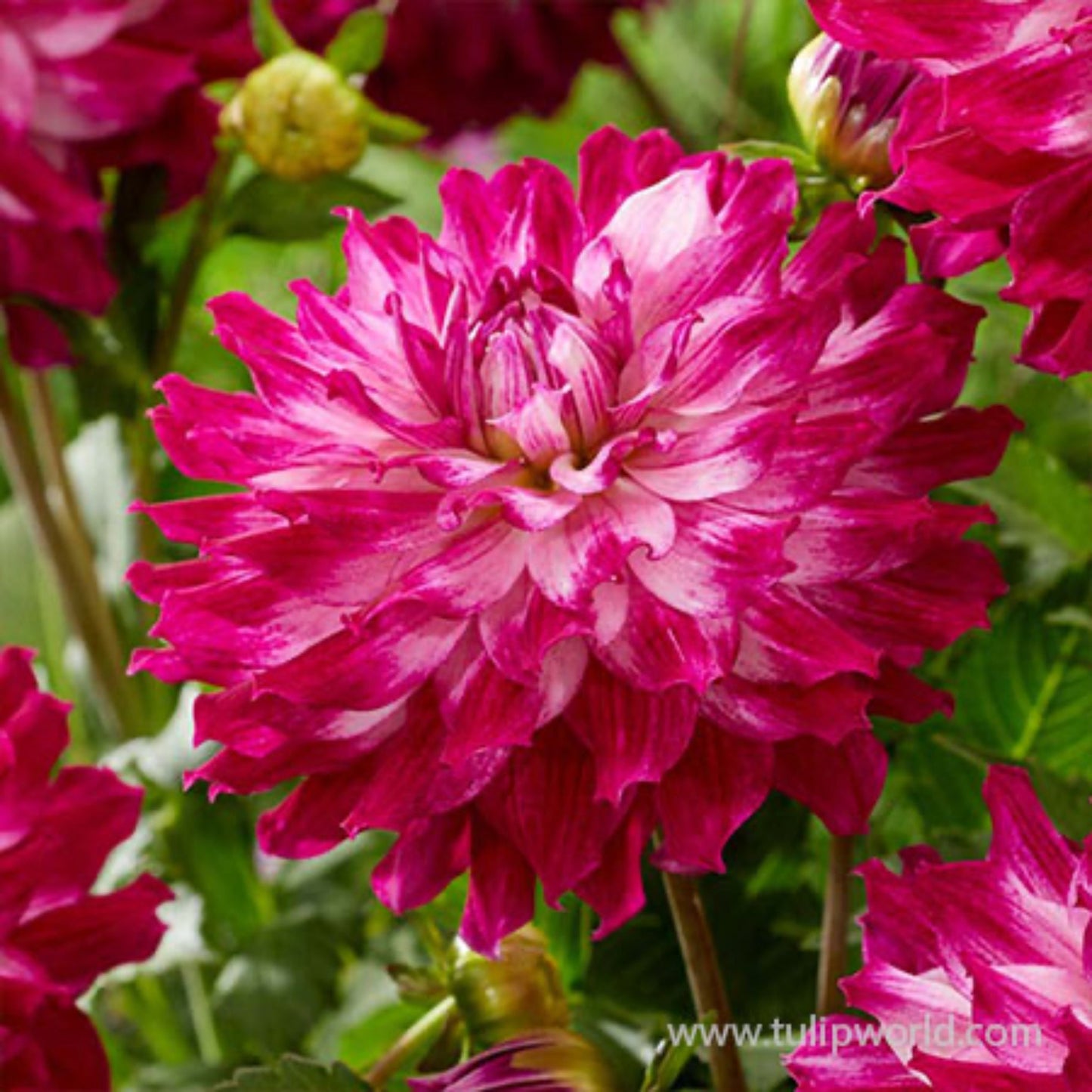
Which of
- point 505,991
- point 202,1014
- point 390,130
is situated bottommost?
point 202,1014

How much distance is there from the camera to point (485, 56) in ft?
2.29

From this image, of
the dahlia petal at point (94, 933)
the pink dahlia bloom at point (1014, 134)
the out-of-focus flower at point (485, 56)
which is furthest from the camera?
the out-of-focus flower at point (485, 56)

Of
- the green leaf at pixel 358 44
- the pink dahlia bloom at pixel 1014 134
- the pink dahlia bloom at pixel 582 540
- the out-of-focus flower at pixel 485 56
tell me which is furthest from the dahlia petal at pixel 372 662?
the out-of-focus flower at pixel 485 56

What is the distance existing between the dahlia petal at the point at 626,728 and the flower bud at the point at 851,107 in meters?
0.10

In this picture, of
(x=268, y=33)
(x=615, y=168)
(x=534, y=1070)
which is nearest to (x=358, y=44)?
(x=268, y=33)

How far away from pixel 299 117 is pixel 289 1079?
0.23 meters

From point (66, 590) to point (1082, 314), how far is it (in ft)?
1.11

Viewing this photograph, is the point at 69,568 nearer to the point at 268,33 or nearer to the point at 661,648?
the point at 268,33

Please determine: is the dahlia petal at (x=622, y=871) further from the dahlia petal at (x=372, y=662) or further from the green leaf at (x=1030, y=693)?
the green leaf at (x=1030, y=693)

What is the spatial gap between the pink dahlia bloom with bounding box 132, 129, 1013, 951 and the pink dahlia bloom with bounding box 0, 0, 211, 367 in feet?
0.49

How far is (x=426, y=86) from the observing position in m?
0.70

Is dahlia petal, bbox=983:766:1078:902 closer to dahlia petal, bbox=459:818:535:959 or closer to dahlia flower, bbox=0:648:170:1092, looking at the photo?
dahlia petal, bbox=459:818:535:959

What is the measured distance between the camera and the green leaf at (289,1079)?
37 cm

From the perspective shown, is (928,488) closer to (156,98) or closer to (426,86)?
(156,98)
